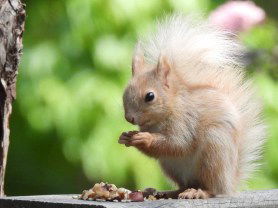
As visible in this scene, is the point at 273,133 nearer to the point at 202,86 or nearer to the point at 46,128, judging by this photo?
the point at 46,128

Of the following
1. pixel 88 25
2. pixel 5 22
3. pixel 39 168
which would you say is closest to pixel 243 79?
pixel 5 22

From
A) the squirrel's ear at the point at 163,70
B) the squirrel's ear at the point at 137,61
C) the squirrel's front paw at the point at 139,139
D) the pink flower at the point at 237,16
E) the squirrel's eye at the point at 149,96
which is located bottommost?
the squirrel's front paw at the point at 139,139

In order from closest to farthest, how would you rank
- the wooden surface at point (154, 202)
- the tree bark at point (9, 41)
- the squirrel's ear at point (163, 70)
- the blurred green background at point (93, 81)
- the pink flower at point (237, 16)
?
the wooden surface at point (154, 202) → the squirrel's ear at point (163, 70) → the tree bark at point (9, 41) → the pink flower at point (237, 16) → the blurred green background at point (93, 81)

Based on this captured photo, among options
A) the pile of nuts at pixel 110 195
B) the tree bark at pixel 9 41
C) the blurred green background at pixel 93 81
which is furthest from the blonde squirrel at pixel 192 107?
the blurred green background at pixel 93 81

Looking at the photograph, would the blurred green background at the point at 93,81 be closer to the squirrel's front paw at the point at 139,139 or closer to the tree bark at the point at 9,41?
the tree bark at the point at 9,41

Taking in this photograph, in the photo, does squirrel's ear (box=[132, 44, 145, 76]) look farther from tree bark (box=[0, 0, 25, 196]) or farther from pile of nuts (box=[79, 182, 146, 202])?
tree bark (box=[0, 0, 25, 196])

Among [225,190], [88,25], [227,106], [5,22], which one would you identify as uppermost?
[88,25]

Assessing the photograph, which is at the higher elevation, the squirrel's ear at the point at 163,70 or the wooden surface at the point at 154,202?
the squirrel's ear at the point at 163,70

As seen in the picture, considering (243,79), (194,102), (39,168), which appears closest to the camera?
(194,102)
